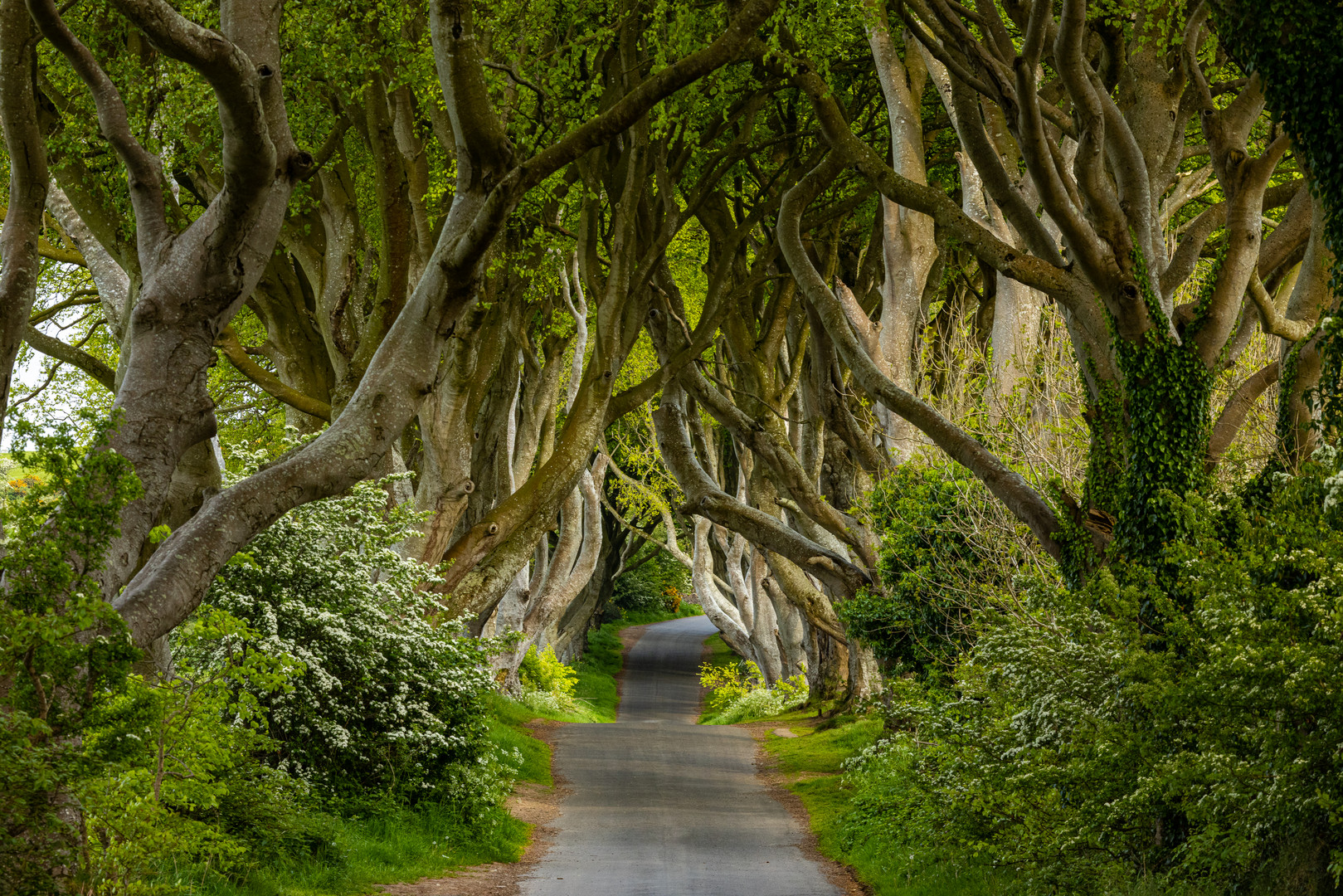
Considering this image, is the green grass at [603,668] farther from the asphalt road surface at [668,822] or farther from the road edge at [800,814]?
the road edge at [800,814]

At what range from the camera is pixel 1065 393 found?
1366 cm

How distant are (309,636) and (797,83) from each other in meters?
8.11

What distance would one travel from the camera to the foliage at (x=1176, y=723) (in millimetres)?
5852

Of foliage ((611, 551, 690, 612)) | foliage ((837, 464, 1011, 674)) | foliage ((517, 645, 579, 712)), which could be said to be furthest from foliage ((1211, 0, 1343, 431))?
foliage ((611, 551, 690, 612))

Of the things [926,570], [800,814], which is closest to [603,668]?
[800,814]

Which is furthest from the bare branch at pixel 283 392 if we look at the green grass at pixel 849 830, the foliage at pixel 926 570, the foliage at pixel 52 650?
the foliage at pixel 52 650

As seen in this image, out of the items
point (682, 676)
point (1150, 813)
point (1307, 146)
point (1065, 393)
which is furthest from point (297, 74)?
point (682, 676)

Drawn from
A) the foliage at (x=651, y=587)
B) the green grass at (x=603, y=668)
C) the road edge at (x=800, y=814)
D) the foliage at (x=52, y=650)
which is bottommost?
Answer: the green grass at (x=603, y=668)

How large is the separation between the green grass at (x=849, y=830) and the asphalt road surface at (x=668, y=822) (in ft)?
1.42

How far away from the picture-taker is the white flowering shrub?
33.4 ft

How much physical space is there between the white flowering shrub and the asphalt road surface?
165 cm

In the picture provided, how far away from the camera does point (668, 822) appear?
1331cm

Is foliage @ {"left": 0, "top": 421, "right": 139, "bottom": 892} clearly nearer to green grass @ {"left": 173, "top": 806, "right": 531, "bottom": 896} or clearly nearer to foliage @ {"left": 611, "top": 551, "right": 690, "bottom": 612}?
green grass @ {"left": 173, "top": 806, "right": 531, "bottom": 896}

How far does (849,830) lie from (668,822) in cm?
231
